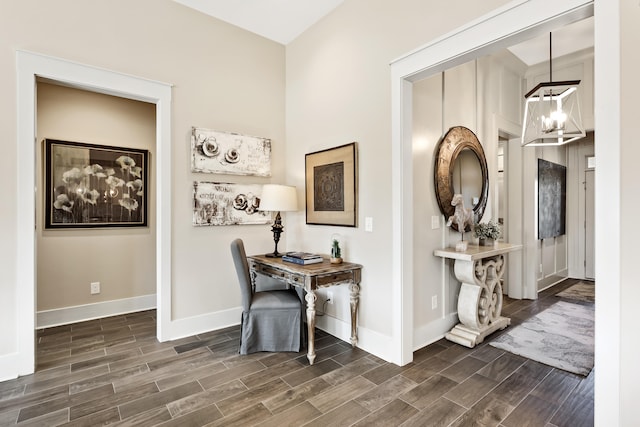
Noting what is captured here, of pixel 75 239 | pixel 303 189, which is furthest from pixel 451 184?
pixel 75 239

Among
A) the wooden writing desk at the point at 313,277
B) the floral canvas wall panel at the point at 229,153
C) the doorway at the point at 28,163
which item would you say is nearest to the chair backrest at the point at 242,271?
the wooden writing desk at the point at 313,277

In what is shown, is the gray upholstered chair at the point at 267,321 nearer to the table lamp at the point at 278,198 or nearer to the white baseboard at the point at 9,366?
the table lamp at the point at 278,198

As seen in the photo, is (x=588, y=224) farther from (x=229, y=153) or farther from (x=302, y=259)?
(x=229, y=153)

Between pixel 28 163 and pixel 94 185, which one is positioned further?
pixel 94 185

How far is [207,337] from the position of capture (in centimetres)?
317

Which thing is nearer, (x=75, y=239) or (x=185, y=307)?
(x=185, y=307)

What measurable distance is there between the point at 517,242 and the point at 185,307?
438 centimetres

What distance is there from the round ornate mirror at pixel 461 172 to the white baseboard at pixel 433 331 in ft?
3.13

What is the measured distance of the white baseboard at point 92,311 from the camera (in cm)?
340

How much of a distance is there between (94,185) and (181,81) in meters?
1.63

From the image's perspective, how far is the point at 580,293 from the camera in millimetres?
4824

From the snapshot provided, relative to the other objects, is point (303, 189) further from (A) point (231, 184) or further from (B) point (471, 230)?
(B) point (471, 230)

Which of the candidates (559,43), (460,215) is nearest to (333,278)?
(460,215)

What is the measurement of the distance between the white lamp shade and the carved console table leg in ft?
5.83
